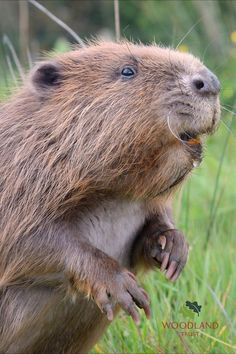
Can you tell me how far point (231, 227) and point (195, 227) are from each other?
0.20 metres

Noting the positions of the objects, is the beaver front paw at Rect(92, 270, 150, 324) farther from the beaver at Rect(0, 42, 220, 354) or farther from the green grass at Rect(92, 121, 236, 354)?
the green grass at Rect(92, 121, 236, 354)

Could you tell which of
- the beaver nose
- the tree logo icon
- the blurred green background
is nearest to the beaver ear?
the blurred green background

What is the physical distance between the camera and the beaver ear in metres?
3.38

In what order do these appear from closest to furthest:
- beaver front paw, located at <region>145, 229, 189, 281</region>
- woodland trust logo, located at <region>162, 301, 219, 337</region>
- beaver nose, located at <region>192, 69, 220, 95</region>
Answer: beaver nose, located at <region>192, 69, 220, 95</region> < beaver front paw, located at <region>145, 229, 189, 281</region> < woodland trust logo, located at <region>162, 301, 219, 337</region>

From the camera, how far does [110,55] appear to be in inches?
133

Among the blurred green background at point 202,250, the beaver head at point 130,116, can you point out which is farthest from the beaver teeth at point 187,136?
the blurred green background at point 202,250

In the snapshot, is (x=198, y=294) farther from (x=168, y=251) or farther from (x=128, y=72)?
(x=128, y=72)

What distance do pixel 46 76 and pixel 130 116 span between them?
44 centimetres

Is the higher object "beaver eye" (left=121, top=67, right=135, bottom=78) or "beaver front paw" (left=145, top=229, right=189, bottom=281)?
"beaver eye" (left=121, top=67, right=135, bottom=78)

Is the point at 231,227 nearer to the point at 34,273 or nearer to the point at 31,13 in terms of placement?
the point at 34,273

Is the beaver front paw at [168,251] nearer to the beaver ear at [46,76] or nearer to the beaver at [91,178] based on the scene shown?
the beaver at [91,178]

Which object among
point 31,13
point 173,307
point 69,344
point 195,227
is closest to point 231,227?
point 195,227

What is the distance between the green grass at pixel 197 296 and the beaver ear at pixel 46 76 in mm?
1012

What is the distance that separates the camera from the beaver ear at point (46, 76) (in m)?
3.38
